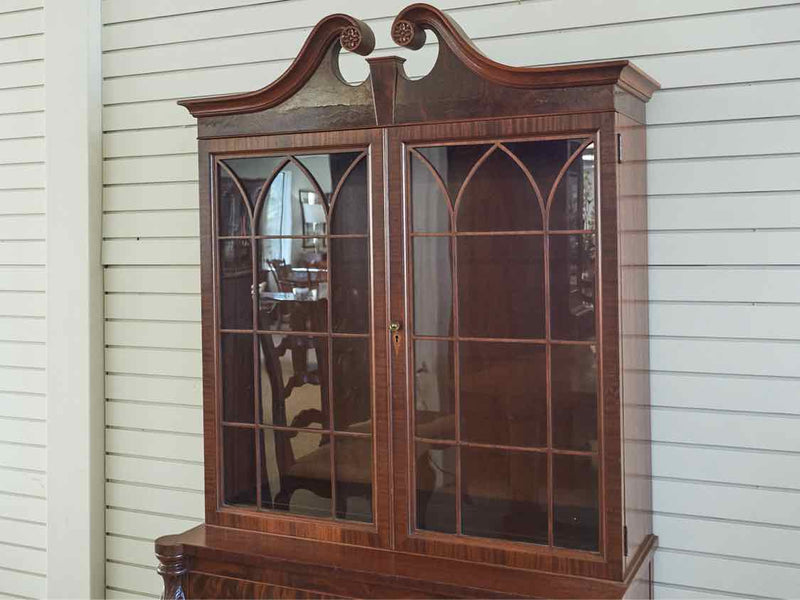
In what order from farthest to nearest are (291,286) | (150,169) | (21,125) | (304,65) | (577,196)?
1. (21,125)
2. (150,169)
3. (291,286)
4. (304,65)
5. (577,196)

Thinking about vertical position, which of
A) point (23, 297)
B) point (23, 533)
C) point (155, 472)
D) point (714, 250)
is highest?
point (714, 250)

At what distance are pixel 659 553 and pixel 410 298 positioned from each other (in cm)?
106

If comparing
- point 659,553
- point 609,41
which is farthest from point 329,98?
point 659,553

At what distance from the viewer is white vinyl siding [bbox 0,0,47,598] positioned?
360 cm

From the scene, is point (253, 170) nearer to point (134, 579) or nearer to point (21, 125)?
point (21, 125)

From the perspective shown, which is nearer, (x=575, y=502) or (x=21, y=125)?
(x=575, y=502)

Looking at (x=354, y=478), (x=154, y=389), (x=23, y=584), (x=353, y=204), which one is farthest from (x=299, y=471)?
(x=23, y=584)

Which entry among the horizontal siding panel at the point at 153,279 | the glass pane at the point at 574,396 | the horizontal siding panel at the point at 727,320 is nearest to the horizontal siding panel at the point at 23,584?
the horizontal siding panel at the point at 153,279

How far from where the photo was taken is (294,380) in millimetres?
2625

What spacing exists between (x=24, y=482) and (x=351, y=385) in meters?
1.85

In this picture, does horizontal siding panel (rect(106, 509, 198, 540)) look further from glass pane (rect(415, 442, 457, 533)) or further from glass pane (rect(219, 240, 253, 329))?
glass pane (rect(415, 442, 457, 533))

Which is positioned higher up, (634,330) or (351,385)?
(634,330)

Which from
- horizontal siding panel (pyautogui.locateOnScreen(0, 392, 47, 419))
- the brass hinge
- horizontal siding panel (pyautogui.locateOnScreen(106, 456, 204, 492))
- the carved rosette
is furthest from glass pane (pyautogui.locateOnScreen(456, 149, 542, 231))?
horizontal siding panel (pyautogui.locateOnScreen(0, 392, 47, 419))

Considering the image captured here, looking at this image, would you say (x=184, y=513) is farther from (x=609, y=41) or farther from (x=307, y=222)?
(x=609, y=41)
